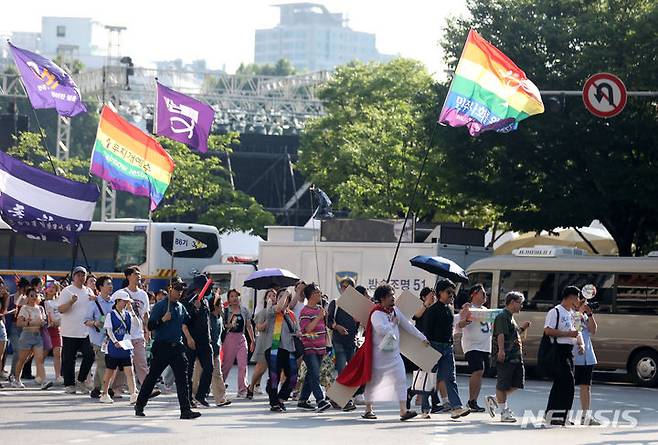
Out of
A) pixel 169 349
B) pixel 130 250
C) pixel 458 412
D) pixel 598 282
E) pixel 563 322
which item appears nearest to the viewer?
pixel 169 349

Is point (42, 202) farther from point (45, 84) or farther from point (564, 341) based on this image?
point (564, 341)

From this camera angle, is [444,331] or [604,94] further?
[604,94]

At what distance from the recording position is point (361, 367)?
18.1 meters

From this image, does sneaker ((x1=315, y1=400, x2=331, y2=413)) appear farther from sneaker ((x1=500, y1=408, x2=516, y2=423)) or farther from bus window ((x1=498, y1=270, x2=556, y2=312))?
bus window ((x1=498, y1=270, x2=556, y2=312))

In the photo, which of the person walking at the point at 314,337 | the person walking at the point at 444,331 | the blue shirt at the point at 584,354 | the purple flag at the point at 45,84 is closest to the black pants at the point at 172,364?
the person walking at the point at 314,337

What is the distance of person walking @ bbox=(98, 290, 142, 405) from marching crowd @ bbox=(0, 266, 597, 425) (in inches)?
0.7

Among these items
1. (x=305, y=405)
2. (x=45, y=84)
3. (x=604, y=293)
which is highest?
(x=45, y=84)

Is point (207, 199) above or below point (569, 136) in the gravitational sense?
below

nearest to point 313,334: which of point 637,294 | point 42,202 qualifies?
point 42,202

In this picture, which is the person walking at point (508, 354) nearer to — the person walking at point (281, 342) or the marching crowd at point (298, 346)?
the marching crowd at point (298, 346)

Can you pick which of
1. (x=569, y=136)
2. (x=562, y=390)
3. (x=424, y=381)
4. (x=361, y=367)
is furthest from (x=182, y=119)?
(x=569, y=136)

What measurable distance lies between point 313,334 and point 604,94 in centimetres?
966

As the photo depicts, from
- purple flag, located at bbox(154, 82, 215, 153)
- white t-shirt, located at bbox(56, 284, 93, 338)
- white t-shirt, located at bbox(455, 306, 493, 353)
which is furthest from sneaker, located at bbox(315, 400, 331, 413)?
purple flag, located at bbox(154, 82, 215, 153)

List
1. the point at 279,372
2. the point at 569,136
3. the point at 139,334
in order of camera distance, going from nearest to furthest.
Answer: the point at 279,372
the point at 139,334
the point at 569,136
